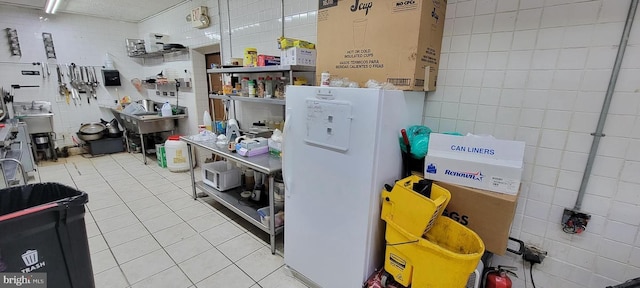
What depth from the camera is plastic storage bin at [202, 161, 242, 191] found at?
9.55ft

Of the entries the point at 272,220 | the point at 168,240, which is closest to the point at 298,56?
the point at 272,220

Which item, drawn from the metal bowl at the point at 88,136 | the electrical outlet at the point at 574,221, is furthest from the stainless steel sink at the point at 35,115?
the electrical outlet at the point at 574,221

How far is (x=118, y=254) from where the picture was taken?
218 cm

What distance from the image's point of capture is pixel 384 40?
1.62 m

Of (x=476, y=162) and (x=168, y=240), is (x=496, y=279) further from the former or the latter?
(x=168, y=240)

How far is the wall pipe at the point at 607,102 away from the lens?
4.04 ft

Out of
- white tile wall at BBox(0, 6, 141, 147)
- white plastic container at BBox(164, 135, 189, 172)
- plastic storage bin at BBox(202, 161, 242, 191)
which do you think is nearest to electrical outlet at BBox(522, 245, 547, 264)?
plastic storage bin at BBox(202, 161, 242, 191)

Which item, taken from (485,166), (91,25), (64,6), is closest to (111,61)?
(91,25)

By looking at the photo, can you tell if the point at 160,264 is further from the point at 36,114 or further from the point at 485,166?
the point at 36,114

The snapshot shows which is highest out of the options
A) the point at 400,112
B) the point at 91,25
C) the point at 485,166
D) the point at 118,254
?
the point at 91,25

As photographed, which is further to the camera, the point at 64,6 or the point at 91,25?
the point at 91,25

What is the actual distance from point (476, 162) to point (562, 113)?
562mm

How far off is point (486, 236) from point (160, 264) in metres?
2.27

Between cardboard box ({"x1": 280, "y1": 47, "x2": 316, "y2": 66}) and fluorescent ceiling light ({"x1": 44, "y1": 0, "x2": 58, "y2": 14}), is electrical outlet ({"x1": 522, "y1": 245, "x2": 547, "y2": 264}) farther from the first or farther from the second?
fluorescent ceiling light ({"x1": 44, "y1": 0, "x2": 58, "y2": 14})
